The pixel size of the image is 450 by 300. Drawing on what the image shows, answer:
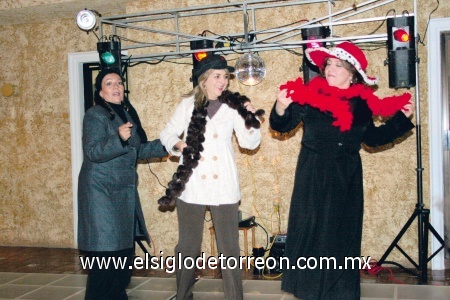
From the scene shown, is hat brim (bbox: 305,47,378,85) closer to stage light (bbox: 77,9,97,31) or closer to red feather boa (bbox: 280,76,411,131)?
red feather boa (bbox: 280,76,411,131)

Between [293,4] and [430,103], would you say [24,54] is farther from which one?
[430,103]

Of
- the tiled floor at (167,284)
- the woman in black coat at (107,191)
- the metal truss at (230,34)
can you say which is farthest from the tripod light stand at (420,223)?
the woman in black coat at (107,191)

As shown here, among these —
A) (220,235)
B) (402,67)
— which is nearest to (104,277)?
(220,235)

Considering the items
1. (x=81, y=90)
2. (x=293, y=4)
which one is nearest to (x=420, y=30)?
(x=293, y=4)

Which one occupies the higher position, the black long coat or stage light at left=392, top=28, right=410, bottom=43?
stage light at left=392, top=28, right=410, bottom=43

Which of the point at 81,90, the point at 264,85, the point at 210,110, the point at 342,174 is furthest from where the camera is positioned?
the point at 81,90

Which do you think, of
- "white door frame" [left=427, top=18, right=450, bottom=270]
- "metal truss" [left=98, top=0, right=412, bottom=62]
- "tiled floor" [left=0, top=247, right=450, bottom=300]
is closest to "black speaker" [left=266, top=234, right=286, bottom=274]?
"tiled floor" [left=0, top=247, right=450, bottom=300]

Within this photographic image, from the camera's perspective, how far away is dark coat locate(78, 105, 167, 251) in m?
3.09

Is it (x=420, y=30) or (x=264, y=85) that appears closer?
(x=420, y=30)

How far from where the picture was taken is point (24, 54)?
251 inches

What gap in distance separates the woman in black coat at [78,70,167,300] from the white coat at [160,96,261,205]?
1.12 ft

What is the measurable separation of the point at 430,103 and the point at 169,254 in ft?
9.47

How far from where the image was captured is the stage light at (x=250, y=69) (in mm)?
4930

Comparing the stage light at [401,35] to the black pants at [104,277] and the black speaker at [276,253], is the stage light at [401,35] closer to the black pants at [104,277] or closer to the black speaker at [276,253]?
Result: the black speaker at [276,253]
